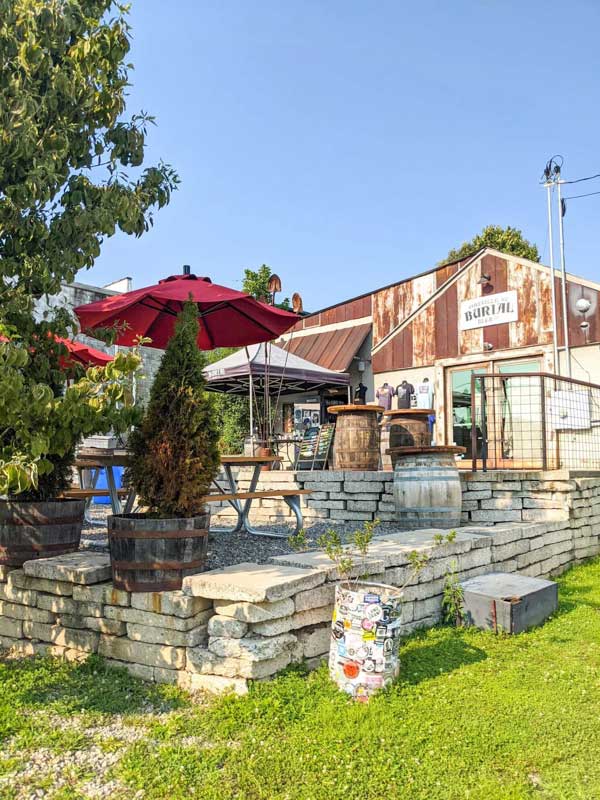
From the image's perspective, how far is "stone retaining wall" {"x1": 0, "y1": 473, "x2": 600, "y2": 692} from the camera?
2877 millimetres

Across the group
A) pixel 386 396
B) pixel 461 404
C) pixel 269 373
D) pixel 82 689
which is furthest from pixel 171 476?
pixel 386 396

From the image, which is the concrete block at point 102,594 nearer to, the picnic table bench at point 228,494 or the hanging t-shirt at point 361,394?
the picnic table bench at point 228,494

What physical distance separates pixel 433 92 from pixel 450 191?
8.77 feet

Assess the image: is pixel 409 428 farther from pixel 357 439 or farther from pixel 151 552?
pixel 151 552

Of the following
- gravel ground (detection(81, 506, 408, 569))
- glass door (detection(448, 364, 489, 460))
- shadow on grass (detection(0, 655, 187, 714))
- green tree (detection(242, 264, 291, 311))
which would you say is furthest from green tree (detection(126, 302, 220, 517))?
green tree (detection(242, 264, 291, 311))

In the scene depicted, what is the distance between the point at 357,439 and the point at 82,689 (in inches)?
191

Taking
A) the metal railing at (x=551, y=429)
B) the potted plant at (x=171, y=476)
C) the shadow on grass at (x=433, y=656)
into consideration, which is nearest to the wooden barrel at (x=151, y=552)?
the potted plant at (x=171, y=476)

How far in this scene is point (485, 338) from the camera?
1004 cm

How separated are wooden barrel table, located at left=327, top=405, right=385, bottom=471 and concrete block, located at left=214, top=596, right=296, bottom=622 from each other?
4424 mm

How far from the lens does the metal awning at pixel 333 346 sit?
11891mm

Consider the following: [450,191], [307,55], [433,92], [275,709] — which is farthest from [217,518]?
[450,191]

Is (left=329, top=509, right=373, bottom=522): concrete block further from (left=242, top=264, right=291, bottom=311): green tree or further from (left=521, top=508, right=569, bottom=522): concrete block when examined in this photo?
(left=242, top=264, right=291, bottom=311): green tree

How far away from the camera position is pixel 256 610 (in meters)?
2.86

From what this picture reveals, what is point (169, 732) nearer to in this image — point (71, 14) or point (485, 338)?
point (71, 14)
